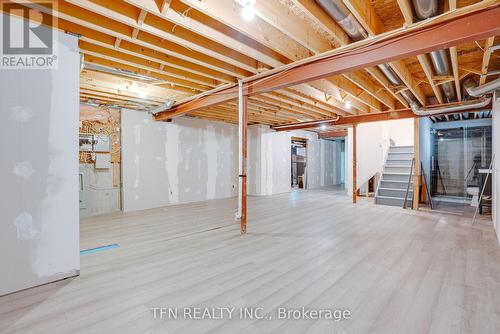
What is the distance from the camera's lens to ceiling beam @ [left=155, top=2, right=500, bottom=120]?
206 centimetres

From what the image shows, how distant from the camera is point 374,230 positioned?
13.1ft

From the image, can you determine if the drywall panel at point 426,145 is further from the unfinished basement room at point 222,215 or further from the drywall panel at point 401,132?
the unfinished basement room at point 222,215

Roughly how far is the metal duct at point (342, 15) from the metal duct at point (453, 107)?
12.0 ft

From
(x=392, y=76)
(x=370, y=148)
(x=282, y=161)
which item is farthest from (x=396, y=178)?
(x=392, y=76)

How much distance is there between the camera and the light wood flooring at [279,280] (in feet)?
5.57

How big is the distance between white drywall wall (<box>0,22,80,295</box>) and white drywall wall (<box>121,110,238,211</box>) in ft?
11.5

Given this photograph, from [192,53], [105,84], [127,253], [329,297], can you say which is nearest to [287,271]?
[329,297]

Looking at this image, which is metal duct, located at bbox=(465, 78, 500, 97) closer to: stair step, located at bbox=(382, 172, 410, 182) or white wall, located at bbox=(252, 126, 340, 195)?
stair step, located at bbox=(382, 172, 410, 182)

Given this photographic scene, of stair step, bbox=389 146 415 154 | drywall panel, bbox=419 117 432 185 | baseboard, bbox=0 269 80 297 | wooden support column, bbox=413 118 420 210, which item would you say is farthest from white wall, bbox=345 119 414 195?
baseboard, bbox=0 269 80 297

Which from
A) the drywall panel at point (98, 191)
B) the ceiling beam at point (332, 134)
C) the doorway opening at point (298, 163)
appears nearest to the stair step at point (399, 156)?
the ceiling beam at point (332, 134)

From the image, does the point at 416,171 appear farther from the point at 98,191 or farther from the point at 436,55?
the point at 98,191

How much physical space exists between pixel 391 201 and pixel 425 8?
17.1ft

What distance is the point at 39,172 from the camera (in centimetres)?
222

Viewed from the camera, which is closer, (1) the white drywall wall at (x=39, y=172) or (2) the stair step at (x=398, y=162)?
(1) the white drywall wall at (x=39, y=172)
